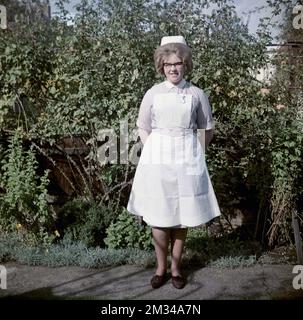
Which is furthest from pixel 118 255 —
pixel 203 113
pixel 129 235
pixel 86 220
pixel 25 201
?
pixel 203 113

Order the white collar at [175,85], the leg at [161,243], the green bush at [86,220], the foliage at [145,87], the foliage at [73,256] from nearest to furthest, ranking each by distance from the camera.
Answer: the white collar at [175,85]
the leg at [161,243]
the foliage at [73,256]
the foliage at [145,87]
the green bush at [86,220]

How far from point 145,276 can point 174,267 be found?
36cm

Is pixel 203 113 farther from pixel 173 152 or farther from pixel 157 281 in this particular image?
pixel 157 281

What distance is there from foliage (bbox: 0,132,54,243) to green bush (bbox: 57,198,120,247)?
22 cm

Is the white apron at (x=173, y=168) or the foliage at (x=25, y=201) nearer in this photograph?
the white apron at (x=173, y=168)

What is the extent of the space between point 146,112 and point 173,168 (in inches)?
18.6

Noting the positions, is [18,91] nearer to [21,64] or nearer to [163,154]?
[21,64]

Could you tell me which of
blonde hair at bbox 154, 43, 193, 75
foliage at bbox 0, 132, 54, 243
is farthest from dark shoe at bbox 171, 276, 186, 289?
blonde hair at bbox 154, 43, 193, 75

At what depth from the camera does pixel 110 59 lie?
418 centimetres

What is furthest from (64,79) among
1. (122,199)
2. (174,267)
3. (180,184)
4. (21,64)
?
(174,267)

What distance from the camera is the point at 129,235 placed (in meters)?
4.21

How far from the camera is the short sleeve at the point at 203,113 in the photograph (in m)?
3.21

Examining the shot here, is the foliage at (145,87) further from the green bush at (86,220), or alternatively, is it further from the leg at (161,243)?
the leg at (161,243)

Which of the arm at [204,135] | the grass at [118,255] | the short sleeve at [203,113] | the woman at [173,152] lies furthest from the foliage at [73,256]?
the short sleeve at [203,113]
